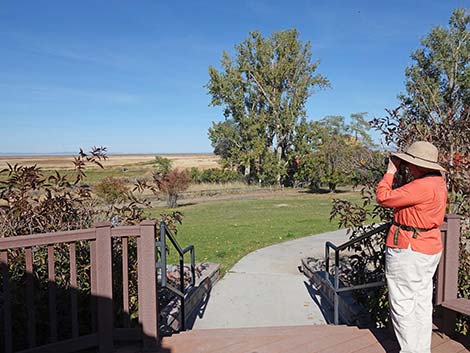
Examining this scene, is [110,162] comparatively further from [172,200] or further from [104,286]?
[104,286]

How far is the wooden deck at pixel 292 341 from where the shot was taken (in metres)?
3.08

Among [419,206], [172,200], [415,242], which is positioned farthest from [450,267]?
[172,200]

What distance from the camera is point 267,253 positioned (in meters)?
8.35

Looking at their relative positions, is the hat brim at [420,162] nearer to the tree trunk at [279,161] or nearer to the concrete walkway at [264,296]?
the concrete walkway at [264,296]

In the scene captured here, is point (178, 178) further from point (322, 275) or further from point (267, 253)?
point (322, 275)

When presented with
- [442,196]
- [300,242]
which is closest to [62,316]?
[442,196]

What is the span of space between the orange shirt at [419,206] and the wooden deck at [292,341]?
3.34 feet

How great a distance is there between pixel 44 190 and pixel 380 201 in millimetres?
3386

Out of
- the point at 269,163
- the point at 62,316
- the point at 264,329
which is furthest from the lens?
the point at 269,163

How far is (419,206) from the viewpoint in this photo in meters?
2.60

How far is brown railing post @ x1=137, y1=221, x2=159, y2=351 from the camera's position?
292 centimetres

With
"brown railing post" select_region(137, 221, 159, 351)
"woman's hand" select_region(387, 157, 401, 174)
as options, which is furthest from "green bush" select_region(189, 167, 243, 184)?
"woman's hand" select_region(387, 157, 401, 174)

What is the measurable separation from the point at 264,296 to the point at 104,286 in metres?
3.51

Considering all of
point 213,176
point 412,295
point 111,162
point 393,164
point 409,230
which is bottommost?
point 213,176
